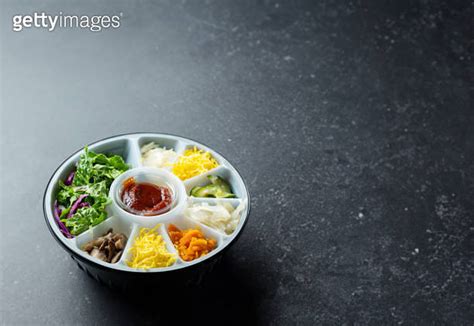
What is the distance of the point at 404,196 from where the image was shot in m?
3.22

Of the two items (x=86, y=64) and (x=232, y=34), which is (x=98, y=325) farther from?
(x=232, y=34)

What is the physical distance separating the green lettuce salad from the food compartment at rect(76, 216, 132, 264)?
3cm

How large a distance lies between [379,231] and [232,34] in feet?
4.36

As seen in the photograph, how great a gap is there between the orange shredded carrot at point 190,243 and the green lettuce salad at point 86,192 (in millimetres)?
252

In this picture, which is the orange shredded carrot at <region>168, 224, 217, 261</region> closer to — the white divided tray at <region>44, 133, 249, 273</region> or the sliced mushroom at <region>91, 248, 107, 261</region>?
the white divided tray at <region>44, 133, 249, 273</region>

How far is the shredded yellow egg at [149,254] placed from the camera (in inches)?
98.4

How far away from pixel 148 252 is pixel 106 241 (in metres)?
0.16

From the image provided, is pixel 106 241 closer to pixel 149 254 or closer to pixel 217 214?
pixel 149 254

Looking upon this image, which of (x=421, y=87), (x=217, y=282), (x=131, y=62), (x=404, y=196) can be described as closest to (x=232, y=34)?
(x=131, y=62)

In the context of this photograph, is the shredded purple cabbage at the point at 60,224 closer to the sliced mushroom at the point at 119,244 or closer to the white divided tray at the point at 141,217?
the white divided tray at the point at 141,217
